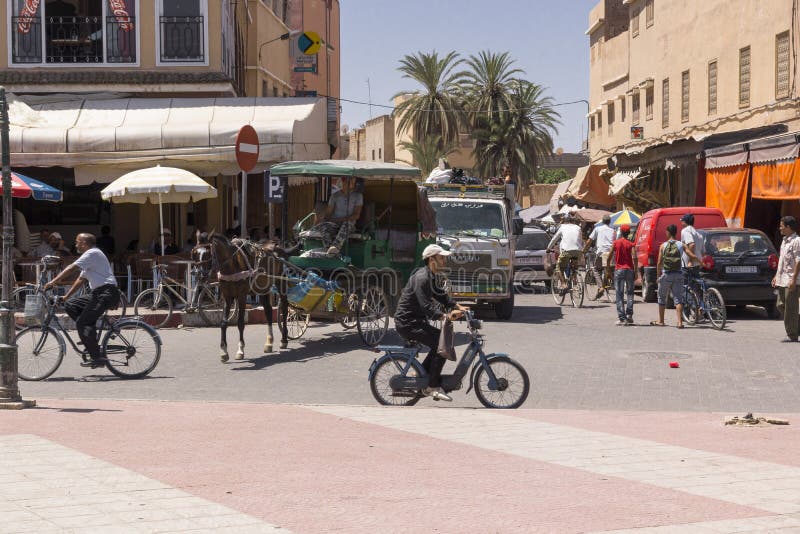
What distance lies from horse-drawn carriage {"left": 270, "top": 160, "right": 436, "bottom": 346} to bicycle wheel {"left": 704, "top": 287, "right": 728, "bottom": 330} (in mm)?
5019

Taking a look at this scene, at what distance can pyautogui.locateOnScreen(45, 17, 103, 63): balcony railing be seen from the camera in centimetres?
2764

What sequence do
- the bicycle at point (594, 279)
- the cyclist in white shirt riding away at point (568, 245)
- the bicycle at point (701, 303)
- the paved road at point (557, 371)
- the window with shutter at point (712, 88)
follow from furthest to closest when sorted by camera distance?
1. the window with shutter at point (712, 88)
2. the bicycle at point (594, 279)
3. the cyclist in white shirt riding away at point (568, 245)
4. the bicycle at point (701, 303)
5. the paved road at point (557, 371)

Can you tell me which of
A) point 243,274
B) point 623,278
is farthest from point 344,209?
point 623,278

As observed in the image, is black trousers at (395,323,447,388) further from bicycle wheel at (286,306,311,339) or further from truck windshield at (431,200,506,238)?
truck windshield at (431,200,506,238)

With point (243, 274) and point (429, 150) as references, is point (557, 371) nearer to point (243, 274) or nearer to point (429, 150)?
point (243, 274)

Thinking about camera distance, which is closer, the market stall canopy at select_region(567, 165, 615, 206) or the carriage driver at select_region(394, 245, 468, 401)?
the carriage driver at select_region(394, 245, 468, 401)

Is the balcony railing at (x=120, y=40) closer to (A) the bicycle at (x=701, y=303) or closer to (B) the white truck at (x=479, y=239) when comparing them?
(B) the white truck at (x=479, y=239)

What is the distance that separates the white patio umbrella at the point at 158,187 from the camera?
21.3 metres

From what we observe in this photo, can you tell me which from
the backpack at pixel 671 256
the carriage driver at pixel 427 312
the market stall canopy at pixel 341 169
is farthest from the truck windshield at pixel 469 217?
the carriage driver at pixel 427 312

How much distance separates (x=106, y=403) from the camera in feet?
38.5

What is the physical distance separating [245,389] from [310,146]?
12.0m

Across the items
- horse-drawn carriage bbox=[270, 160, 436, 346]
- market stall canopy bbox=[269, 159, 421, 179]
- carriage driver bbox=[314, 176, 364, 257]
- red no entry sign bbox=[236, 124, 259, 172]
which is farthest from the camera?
red no entry sign bbox=[236, 124, 259, 172]

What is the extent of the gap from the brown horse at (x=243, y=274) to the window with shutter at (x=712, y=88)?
22.9 meters

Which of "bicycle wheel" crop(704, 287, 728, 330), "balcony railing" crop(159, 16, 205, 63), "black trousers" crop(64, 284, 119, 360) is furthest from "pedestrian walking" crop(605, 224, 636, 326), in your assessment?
"balcony railing" crop(159, 16, 205, 63)
